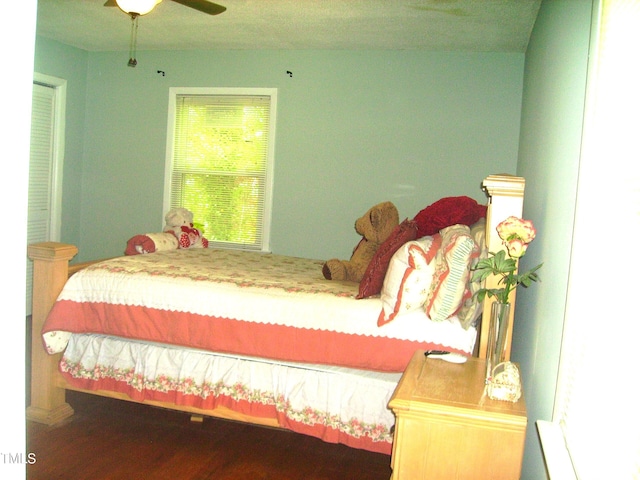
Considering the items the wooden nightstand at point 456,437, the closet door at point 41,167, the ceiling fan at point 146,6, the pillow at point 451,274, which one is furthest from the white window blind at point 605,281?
the closet door at point 41,167

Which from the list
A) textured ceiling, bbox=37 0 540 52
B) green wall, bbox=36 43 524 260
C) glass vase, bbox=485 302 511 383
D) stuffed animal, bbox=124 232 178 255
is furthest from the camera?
green wall, bbox=36 43 524 260

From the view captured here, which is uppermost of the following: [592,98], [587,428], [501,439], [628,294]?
[592,98]

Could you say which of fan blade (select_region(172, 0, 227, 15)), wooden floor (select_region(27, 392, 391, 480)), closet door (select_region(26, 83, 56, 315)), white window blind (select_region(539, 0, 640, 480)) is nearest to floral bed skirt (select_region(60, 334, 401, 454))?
wooden floor (select_region(27, 392, 391, 480))

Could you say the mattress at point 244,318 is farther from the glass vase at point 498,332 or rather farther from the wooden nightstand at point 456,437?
the wooden nightstand at point 456,437

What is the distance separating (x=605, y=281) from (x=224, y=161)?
14.0ft

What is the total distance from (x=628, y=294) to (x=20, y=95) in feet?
3.20

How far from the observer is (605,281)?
1.14 metres

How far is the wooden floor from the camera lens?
7.75 ft

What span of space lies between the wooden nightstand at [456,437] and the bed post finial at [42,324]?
1.92 m

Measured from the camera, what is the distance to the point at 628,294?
996 millimetres

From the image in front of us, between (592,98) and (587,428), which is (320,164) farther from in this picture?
(587,428)

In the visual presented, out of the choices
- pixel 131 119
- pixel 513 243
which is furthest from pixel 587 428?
pixel 131 119

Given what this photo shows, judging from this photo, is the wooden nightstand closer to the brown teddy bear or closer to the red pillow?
the red pillow

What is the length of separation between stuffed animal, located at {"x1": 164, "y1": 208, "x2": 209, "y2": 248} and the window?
0.73 m
